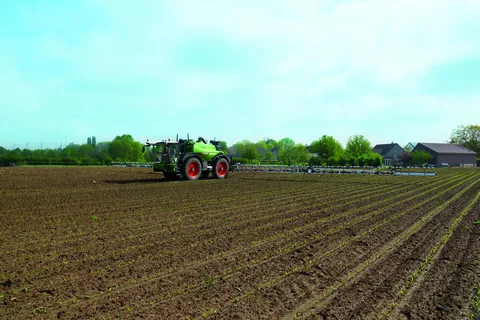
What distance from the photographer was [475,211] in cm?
1086

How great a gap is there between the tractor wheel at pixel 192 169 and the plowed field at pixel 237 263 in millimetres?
9895

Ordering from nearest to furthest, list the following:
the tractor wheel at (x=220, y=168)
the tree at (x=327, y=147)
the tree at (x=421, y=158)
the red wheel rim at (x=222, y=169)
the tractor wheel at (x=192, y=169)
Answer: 1. the tractor wheel at (x=192, y=169)
2. the tractor wheel at (x=220, y=168)
3. the red wheel rim at (x=222, y=169)
4. the tree at (x=327, y=147)
5. the tree at (x=421, y=158)

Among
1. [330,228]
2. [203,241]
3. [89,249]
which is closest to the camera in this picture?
[89,249]

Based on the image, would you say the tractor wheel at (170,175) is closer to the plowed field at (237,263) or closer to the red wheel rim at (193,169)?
the red wheel rim at (193,169)

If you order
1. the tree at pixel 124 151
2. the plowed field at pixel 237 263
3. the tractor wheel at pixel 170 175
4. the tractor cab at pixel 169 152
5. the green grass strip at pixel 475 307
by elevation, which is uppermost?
the tree at pixel 124 151

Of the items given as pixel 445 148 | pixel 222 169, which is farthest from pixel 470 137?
pixel 222 169

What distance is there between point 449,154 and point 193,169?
77874mm

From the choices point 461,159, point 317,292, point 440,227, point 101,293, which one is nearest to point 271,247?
point 317,292

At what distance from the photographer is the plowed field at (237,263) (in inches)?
163

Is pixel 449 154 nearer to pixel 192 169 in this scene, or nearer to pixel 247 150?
pixel 247 150

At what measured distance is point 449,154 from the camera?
268ft

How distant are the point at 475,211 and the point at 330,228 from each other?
222 inches

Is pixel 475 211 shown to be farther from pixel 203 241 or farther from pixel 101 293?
pixel 101 293

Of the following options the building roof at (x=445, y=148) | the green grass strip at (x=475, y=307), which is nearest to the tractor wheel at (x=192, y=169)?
the green grass strip at (x=475, y=307)
